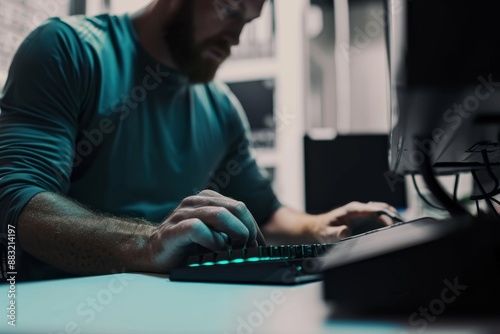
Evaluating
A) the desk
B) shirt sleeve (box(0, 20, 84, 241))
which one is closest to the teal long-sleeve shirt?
shirt sleeve (box(0, 20, 84, 241))

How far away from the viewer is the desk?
278mm

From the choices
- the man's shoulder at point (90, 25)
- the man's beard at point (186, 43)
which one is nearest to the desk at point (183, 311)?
the man's shoulder at point (90, 25)

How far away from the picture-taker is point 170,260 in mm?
510

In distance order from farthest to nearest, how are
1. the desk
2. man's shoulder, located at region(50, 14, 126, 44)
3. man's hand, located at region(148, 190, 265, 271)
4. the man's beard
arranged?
the man's beard, man's shoulder, located at region(50, 14, 126, 44), man's hand, located at region(148, 190, 265, 271), the desk

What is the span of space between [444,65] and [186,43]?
0.71 metres

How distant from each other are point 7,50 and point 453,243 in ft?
2.48

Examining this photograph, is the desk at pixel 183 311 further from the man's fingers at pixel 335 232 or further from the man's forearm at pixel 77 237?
the man's fingers at pixel 335 232

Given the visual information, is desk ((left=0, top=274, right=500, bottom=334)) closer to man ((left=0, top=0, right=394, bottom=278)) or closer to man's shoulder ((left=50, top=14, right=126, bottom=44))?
man ((left=0, top=0, right=394, bottom=278))

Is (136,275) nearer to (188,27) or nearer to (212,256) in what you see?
(212,256)

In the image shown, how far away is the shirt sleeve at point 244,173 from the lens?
1.10 m

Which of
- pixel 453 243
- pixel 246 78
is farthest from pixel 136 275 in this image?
pixel 246 78

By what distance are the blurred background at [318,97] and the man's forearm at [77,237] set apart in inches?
21.6

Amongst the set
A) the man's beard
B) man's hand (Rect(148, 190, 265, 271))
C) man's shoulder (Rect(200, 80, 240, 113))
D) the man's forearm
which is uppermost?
the man's beard

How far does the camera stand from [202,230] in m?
0.48
